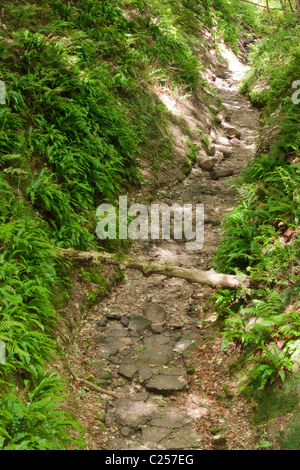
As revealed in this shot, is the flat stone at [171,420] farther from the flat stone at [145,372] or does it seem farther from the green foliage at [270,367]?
the green foliage at [270,367]

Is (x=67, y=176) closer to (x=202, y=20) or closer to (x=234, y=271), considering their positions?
(x=234, y=271)

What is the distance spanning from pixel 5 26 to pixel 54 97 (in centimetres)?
217

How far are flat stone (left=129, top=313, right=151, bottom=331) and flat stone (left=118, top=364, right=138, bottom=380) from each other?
0.79 m

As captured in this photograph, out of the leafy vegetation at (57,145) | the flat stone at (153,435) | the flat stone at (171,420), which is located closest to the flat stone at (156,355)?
the flat stone at (171,420)

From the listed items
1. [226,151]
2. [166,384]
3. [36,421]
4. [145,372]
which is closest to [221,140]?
[226,151]

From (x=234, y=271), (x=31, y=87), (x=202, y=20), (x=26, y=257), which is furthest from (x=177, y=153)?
(x=202, y=20)

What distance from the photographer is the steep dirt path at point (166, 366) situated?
4277mm

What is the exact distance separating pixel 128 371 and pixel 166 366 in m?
0.52

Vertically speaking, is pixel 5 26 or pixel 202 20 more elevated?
pixel 202 20

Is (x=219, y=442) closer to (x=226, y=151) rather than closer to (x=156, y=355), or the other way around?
(x=156, y=355)

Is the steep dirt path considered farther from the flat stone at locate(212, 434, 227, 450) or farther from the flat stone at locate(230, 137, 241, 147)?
the flat stone at locate(230, 137, 241, 147)

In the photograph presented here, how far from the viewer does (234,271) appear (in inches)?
236

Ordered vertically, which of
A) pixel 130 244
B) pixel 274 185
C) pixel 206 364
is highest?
pixel 274 185

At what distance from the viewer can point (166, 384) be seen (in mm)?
5035
